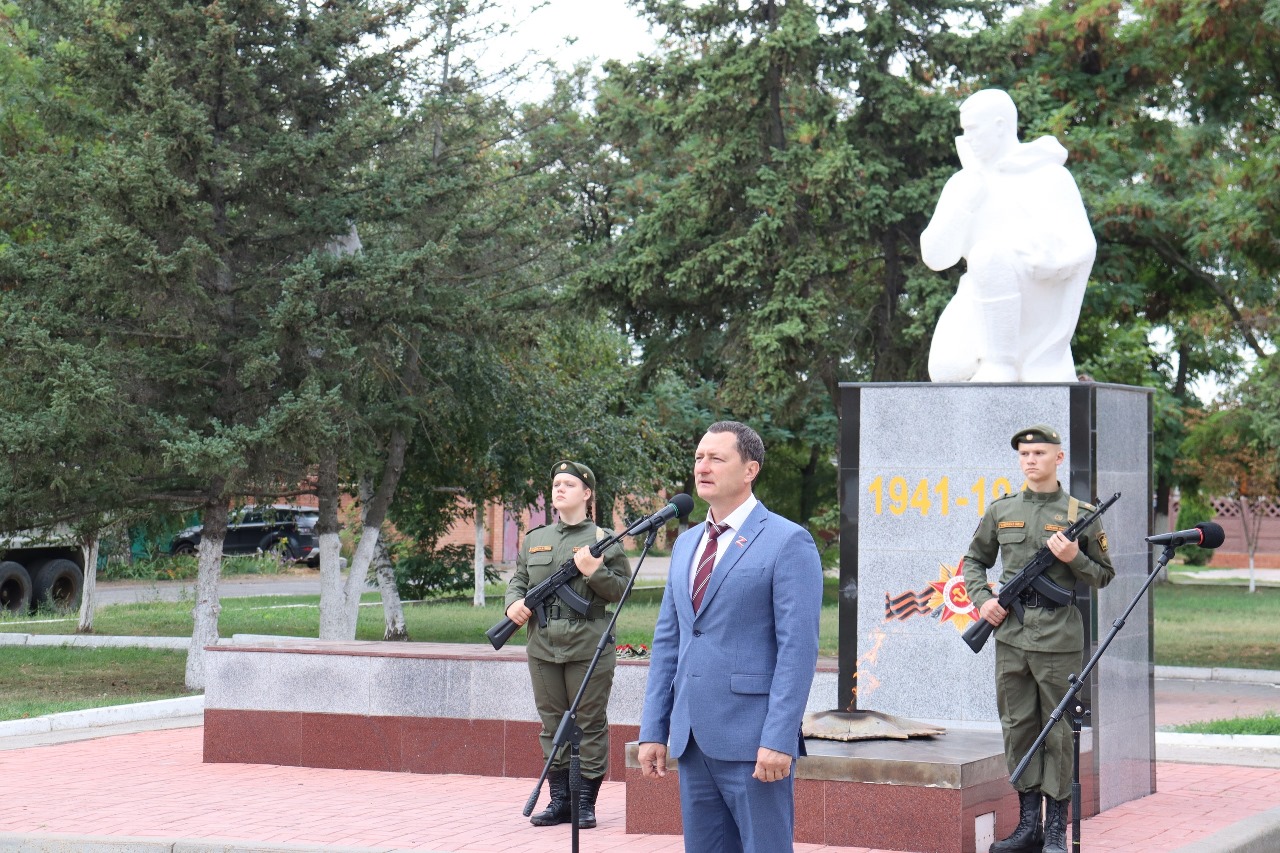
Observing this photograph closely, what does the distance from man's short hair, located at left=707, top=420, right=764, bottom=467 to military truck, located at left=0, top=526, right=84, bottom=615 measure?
22290 mm

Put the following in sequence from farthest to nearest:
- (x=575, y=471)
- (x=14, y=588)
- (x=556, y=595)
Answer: (x=14, y=588) < (x=556, y=595) < (x=575, y=471)

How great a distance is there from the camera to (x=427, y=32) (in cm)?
1695

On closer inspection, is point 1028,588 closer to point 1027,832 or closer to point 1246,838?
point 1027,832

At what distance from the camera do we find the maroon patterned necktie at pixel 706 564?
4.97 m

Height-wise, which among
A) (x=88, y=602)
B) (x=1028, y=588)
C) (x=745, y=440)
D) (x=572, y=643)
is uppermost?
(x=745, y=440)

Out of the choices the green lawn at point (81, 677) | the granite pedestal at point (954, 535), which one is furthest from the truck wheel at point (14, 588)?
the granite pedestal at point (954, 535)

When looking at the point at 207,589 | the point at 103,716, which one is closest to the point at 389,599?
the point at 207,589

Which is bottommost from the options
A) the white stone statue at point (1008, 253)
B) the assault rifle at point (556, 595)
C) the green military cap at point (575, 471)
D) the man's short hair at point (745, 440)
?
the assault rifle at point (556, 595)

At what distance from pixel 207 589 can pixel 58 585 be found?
39.4 feet

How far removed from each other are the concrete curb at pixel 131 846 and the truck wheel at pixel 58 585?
1872 centimetres

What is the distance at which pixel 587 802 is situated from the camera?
827cm

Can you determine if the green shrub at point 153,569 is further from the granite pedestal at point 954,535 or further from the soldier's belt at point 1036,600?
the soldier's belt at point 1036,600

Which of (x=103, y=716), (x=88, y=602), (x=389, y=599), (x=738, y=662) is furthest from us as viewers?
(x=88, y=602)

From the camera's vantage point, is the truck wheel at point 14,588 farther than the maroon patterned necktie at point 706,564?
Yes
